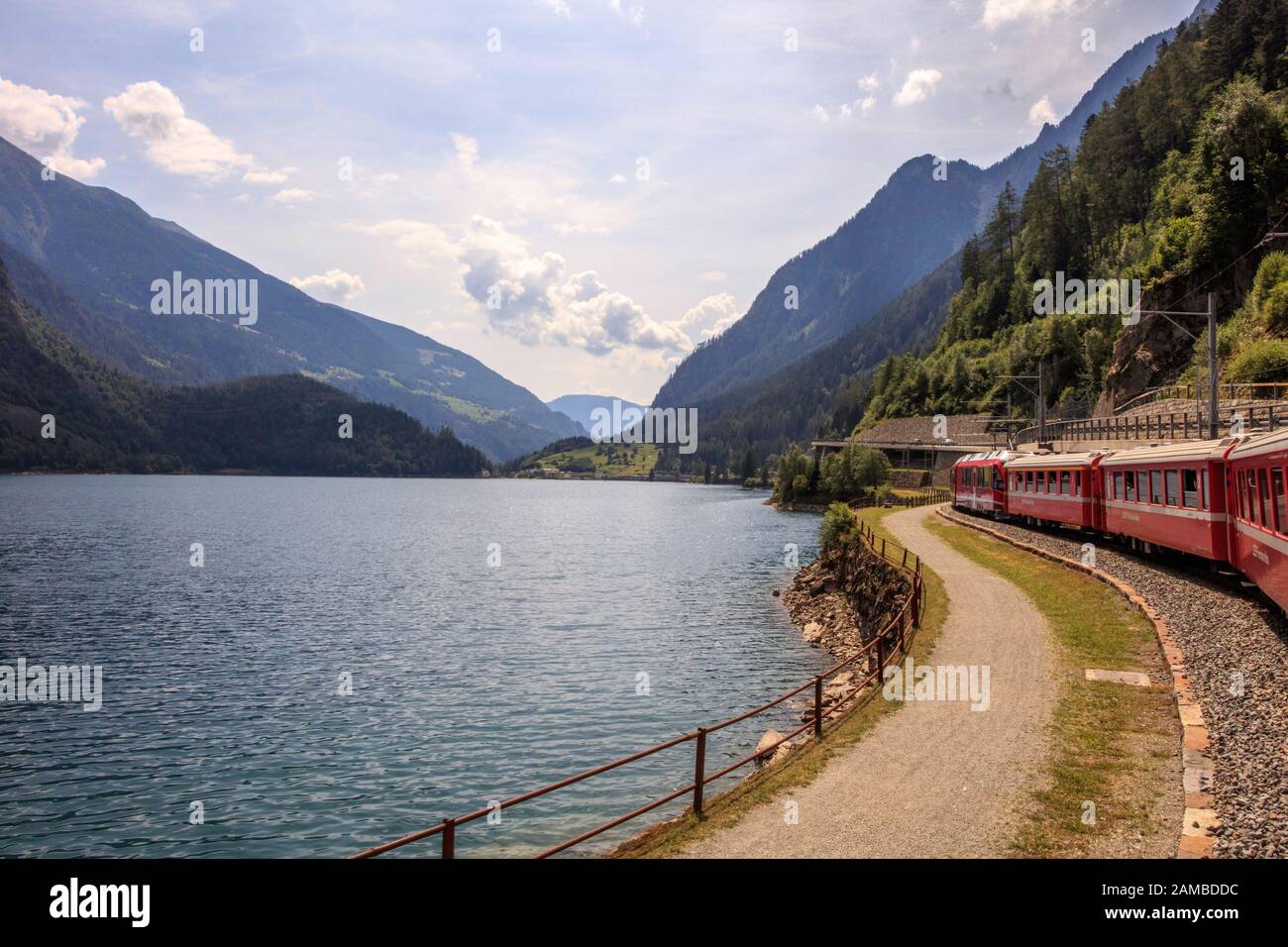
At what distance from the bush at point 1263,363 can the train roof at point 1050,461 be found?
14599 millimetres

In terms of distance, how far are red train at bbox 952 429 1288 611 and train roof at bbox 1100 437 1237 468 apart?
0.05m

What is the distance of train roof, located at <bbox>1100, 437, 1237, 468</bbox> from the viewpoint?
26.1 meters

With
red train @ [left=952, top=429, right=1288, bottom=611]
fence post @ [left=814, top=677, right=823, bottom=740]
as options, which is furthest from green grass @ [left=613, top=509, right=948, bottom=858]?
red train @ [left=952, top=429, right=1288, bottom=611]

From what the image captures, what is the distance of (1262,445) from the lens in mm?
20531

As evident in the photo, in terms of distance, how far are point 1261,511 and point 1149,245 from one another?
298ft

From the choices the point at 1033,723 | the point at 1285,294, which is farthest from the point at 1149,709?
the point at 1285,294

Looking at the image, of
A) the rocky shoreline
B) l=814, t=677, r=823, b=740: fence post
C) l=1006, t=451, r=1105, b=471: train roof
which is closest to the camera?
l=814, t=677, r=823, b=740: fence post

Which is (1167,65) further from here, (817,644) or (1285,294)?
(817,644)

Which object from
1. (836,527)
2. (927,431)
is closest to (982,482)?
(836,527)

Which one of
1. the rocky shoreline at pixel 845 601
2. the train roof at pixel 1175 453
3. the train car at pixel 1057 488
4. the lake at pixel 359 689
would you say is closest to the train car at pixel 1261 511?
the train roof at pixel 1175 453

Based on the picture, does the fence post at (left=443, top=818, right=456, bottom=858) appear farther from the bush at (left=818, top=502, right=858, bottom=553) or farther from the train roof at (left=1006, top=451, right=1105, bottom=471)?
the bush at (left=818, top=502, right=858, bottom=553)

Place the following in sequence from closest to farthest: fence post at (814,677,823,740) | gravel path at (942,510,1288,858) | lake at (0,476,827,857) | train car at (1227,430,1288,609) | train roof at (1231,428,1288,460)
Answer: gravel path at (942,510,1288,858) → fence post at (814,677,823,740) → train car at (1227,430,1288,609) → train roof at (1231,428,1288,460) → lake at (0,476,827,857)

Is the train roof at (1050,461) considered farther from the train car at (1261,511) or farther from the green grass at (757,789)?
the green grass at (757,789)

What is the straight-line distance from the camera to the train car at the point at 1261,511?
731 inches
